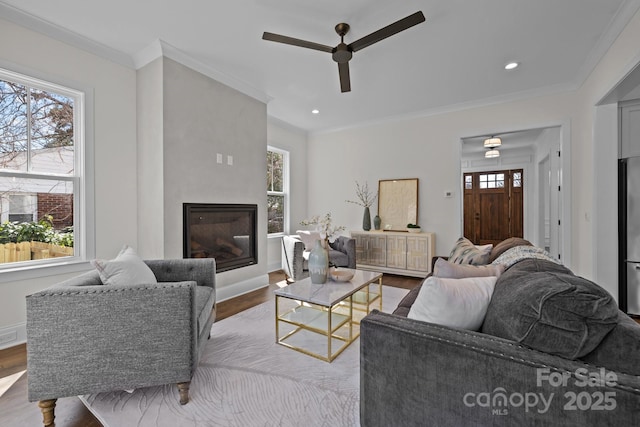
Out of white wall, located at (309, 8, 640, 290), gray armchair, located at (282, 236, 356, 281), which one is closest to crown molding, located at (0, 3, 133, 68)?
gray armchair, located at (282, 236, 356, 281)

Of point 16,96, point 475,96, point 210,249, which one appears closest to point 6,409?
point 210,249

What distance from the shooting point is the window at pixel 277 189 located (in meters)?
5.12

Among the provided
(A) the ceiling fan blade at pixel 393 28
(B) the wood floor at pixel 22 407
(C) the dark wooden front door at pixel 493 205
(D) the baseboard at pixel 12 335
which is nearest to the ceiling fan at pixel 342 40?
(A) the ceiling fan blade at pixel 393 28

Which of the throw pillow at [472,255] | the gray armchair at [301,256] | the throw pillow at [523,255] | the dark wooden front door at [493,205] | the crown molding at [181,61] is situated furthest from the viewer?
the dark wooden front door at [493,205]

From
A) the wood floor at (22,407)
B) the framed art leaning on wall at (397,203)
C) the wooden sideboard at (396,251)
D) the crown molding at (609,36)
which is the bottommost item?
the wood floor at (22,407)

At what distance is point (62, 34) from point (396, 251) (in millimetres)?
4718

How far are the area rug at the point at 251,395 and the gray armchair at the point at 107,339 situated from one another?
157 millimetres

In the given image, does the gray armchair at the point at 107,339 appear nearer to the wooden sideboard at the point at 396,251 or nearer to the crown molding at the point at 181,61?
the crown molding at the point at 181,61

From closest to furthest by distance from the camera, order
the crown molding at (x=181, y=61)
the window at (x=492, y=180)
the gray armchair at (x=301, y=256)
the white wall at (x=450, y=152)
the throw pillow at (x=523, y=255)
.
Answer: the throw pillow at (x=523, y=255)
the crown molding at (x=181, y=61)
the white wall at (x=450, y=152)
the gray armchair at (x=301, y=256)
the window at (x=492, y=180)

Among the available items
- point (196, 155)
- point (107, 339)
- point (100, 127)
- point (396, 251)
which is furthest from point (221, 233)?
point (396, 251)

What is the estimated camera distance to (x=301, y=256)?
13.1 ft

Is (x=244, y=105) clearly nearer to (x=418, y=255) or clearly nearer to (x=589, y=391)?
(x=418, y=255)

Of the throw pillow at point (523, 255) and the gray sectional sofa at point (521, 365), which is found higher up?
the throw pillow at point (523, 255)

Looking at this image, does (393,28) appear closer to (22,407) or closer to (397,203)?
(397,203)
